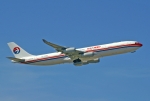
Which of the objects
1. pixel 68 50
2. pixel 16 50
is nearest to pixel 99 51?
pixel 68 50

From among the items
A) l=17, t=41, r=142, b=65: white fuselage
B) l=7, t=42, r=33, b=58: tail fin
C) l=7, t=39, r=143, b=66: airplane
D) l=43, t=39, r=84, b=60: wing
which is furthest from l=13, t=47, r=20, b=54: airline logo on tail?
l=43, t=39, r=84, b=60: wing

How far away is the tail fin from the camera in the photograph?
137000 mm

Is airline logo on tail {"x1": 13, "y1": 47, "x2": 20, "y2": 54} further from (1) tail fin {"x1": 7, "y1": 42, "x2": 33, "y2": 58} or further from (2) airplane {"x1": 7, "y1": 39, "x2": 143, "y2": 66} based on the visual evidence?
(2) airplane {"x1": 7, "y1": 39, "x2": 143, "y2": 66}

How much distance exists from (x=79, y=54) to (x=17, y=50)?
937 inches

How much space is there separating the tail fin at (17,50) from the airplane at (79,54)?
10.2 ft

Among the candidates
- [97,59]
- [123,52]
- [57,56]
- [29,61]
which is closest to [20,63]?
[29,61]

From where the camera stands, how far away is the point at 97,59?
128250mm

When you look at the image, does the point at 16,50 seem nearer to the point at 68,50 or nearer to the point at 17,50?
the point at 17,50

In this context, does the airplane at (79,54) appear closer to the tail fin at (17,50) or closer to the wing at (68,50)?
the wing at (68,50)

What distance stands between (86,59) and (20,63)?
19330mm

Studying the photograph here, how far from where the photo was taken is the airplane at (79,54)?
398ft

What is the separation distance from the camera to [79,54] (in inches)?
4899

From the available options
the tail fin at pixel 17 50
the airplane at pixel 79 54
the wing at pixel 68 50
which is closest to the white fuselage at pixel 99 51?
the airplane at pixel 79 54

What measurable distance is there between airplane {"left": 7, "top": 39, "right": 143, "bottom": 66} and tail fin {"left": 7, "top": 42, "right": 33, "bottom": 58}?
10.2 feet
